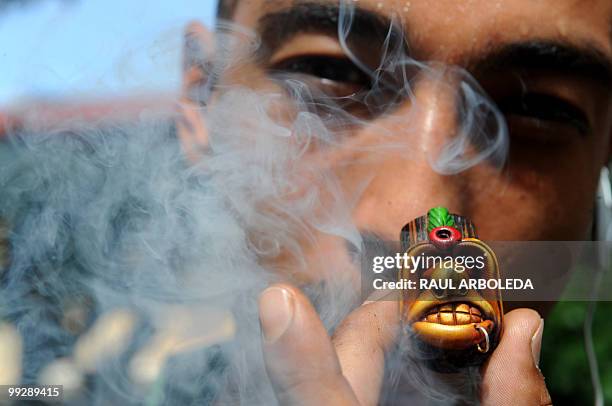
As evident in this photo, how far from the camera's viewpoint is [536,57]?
Result: 173 cm

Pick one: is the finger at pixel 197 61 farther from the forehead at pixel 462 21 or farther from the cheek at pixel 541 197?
the cheek at pixel 541 197

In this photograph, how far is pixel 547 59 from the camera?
174 centimetres

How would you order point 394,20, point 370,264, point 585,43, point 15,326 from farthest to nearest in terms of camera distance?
point 15,326 → point 585,43 → point 394,20 → point 370,264

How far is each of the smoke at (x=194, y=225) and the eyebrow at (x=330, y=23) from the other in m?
0.02

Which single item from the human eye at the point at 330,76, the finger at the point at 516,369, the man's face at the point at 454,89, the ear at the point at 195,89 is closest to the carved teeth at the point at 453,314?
the finger at the point at 516,369

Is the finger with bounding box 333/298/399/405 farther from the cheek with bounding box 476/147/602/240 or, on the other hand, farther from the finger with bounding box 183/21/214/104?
the finger with bounding box 183/21/214/104

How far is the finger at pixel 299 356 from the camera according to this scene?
0.99 m

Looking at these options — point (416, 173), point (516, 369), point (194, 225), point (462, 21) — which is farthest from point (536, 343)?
point (194, 225)

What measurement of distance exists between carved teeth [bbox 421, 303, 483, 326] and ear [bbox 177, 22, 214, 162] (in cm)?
99

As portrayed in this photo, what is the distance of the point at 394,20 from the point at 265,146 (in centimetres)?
49

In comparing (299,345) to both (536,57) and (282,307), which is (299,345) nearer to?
(282,307)

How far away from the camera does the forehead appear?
65.4 inches

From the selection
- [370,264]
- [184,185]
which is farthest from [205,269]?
[370,264]

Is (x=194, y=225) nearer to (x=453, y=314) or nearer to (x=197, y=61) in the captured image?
(x=197, y=61)
